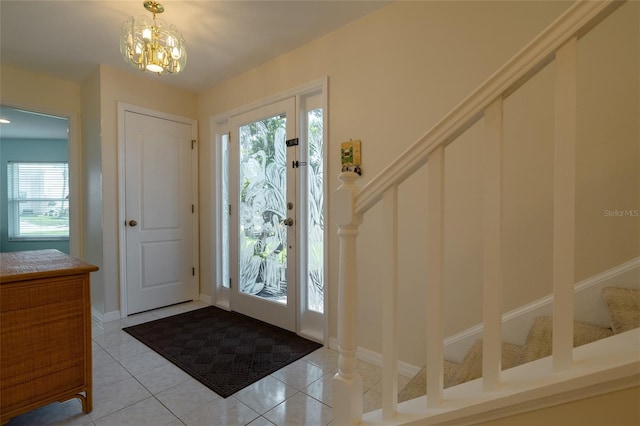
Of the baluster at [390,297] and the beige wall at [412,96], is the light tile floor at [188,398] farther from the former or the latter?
the baluster at [390,297]

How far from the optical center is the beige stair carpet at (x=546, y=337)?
126 centimetres

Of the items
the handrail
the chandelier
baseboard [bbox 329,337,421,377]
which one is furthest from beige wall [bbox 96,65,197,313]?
the handrail

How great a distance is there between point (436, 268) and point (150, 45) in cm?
205

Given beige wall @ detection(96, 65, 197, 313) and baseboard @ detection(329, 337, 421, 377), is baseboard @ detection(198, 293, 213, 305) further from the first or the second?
baseboard @ detection(329, 337, 421, 377)

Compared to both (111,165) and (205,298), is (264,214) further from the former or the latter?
(111,165)

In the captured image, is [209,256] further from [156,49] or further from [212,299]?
[156,49]

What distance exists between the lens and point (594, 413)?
0.65 metres

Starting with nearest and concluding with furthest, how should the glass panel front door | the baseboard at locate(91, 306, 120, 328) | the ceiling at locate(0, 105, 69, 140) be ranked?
the glass panel front door
the baseboard at locate(91, 306, 120, 328)
the ceiling at locate(0, 105, 69, 140)

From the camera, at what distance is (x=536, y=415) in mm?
713

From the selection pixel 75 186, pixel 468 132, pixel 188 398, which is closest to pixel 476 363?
pixel 468 132

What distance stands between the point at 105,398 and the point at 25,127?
16.0 ft

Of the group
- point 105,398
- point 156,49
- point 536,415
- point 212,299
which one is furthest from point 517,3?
point 212,299

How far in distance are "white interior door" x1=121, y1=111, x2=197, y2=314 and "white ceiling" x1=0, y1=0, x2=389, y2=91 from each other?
70cm

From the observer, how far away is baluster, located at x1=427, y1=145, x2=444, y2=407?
86 cm
